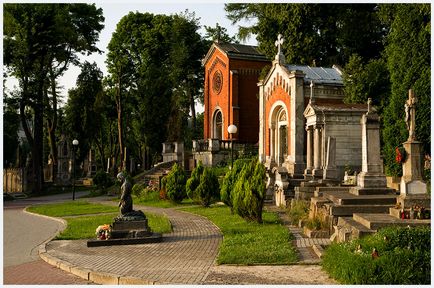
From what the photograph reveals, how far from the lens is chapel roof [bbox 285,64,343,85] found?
81.5 feet

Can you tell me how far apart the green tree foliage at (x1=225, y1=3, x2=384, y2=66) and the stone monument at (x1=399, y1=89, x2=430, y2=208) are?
63.6 ft

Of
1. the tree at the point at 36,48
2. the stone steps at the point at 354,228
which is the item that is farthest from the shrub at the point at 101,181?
the stone steps at the point at 354,228

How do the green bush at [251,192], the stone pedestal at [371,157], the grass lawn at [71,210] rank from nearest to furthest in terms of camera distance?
the green bush at [251,192] → the stone pedestal at [371,157] → the grass lawn at [71,210]

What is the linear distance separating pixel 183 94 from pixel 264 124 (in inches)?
817

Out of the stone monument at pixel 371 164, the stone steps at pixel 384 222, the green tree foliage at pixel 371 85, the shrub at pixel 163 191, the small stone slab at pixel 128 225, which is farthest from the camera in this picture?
the shrub at pixel 163 191

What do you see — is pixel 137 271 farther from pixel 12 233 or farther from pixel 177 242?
pixel 12 233

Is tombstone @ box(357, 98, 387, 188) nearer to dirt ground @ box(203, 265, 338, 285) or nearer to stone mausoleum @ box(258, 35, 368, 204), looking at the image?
stone mausoleum @ box(258, 35, 368, 204)

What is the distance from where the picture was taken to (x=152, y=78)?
41344 mm

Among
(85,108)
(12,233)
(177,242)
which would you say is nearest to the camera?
(177,242)

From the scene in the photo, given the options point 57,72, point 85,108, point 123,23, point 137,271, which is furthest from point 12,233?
point 123,23

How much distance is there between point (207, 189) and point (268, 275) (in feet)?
39.4

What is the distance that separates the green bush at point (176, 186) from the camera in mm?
22078

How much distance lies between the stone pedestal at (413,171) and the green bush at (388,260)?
385cm

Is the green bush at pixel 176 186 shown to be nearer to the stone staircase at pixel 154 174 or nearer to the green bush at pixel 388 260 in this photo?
the stone staircase at pixel 154 174
